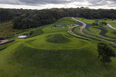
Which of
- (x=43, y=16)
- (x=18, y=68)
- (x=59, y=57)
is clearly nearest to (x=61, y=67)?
(x=59, y=57)

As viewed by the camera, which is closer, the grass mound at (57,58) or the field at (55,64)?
the field at (55,64)

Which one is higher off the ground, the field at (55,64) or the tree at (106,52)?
the tree at (106,52)

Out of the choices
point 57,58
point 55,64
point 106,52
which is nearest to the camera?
point 106,52

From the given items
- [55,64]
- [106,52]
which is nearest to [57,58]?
[55,64]

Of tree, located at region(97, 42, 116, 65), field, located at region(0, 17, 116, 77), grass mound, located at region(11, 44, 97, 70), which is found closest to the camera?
field, located at region(0, 17, 116, 77)

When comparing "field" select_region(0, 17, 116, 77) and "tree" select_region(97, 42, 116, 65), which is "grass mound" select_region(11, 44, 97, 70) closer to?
"field" select_region(0, 17, 116, 77)

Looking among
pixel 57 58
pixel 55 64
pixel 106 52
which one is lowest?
pixel 55 64

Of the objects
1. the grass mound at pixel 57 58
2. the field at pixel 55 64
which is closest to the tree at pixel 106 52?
the field at pixel 55 64

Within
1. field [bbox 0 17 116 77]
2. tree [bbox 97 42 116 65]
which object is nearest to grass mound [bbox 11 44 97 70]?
field [bbox 0 17 116 77]

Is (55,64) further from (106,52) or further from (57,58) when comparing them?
(106,52)

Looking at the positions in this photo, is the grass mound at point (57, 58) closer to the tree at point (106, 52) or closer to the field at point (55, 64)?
the field at point (55, 64)

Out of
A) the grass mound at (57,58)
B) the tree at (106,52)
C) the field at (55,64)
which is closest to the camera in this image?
the field at (55,64)
